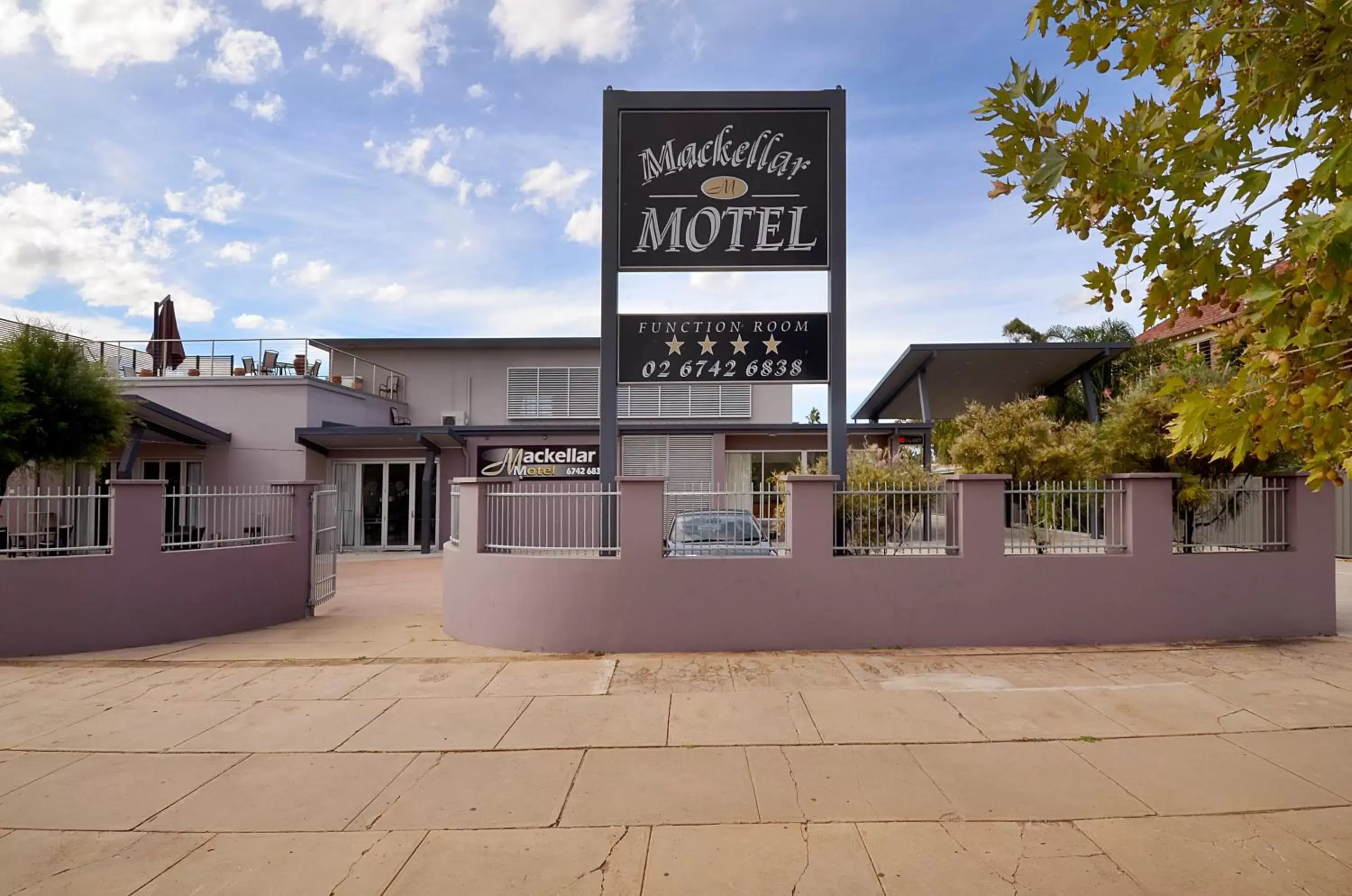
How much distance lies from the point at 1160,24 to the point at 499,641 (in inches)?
313

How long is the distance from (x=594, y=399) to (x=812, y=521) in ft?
57.2

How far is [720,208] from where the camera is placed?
9.88 meters

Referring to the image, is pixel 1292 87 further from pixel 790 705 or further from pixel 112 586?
pixel 112 586

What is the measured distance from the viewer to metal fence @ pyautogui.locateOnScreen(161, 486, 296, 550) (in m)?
9.90

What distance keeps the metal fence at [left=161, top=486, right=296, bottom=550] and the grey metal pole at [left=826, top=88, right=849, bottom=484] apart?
7.74 m

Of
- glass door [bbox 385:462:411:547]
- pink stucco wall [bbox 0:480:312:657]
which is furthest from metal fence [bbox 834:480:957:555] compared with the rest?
glass door [bbox 385:462:411:547]

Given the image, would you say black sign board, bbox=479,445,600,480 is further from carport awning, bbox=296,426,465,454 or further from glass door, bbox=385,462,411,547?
glass door, bbox=385,462,411,547

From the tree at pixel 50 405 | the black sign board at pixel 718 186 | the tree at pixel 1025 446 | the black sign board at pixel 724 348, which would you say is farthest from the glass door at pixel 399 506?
the tree at pixel 1025 446

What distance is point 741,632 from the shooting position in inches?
334

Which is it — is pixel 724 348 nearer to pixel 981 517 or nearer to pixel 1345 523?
pixel 981 517

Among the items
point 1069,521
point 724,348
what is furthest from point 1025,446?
point 724,348

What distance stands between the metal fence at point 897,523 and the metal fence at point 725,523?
74 centimetres

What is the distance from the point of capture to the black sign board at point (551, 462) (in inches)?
856

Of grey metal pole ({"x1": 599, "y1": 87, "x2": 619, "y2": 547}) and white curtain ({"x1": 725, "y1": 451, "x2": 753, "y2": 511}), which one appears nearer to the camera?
grey metal pole ({"x1": 599, "y1": 87, "x2": 619, "y2": 547})
